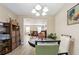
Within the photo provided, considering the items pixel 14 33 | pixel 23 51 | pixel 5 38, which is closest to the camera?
pixel 5 38

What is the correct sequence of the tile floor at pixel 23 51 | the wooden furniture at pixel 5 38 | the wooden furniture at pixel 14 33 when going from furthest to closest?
the wooden furniture at pixel 14 33 → the tile floor at pixel 23 51 → the wooden furniture at pixel 5 38

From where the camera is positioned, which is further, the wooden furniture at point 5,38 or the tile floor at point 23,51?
the tile floor at point 23,51

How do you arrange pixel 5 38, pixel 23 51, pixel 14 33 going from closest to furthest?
pixel 5 38
pixel 23 51
pixel 14 33

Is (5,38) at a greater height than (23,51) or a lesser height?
greater

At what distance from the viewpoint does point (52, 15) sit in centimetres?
632

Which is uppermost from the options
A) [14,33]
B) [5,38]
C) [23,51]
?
[14,33]

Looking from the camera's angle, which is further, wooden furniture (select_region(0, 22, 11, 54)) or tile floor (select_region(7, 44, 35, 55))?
tile floor (select_region(7, 44, 35, 55))

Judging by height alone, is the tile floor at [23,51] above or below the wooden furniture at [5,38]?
below

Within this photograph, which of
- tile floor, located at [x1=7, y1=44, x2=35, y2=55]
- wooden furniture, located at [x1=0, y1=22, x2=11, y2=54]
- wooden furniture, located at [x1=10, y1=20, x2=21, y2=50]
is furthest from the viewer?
wooden furniture, located at [x1=10, y1=20, x2=21, y2=50]

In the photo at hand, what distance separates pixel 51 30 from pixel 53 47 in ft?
14.9

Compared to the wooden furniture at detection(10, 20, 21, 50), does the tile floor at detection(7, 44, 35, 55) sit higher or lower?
lower

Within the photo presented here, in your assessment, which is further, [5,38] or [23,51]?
[23,51]

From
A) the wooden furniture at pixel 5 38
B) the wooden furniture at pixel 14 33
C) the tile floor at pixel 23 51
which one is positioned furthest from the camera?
the wooden furniture at pixel 14 33
